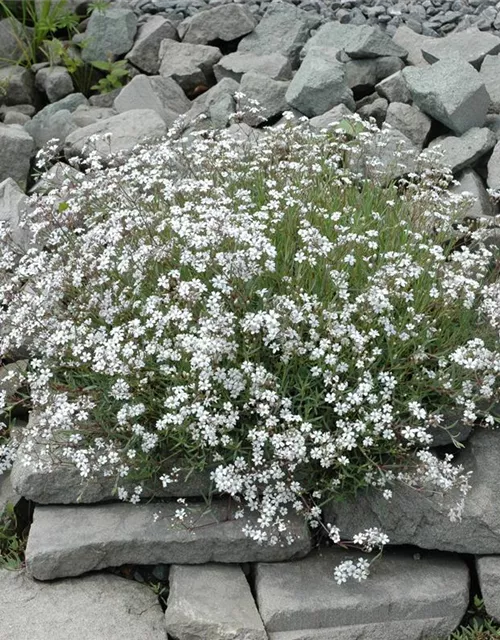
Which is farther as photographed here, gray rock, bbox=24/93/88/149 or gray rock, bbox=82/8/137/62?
gray rock, bbox=82/8/137/62

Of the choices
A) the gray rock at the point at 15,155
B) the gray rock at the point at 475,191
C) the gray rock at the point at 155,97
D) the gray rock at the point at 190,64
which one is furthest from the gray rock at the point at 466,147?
the gray rock at the point at 15,155

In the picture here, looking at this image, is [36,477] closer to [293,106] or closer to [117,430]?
[117,430]

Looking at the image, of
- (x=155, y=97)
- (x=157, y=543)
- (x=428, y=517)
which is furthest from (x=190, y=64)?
(x=428, y=517)

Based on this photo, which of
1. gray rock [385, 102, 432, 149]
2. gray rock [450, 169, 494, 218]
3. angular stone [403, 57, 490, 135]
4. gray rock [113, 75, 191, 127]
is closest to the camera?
gray rock [450, 169, 494, 218]

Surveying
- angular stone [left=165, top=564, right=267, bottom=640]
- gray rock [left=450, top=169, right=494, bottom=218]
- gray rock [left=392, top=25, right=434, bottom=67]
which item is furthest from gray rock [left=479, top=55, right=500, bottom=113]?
angular stone [left=165, top=564, right=267, bottom=640]

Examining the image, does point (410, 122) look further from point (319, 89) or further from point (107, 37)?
point (107, 37)

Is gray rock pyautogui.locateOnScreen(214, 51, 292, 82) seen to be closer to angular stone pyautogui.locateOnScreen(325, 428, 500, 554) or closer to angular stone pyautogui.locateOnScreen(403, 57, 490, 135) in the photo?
angular stone pyautogui.locateOnScreen(403, 57, 490, 135)

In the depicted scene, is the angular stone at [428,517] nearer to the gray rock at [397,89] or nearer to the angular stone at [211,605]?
the angular stone at [211,605]

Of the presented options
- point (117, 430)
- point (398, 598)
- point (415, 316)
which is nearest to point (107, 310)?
point (117, 430)
